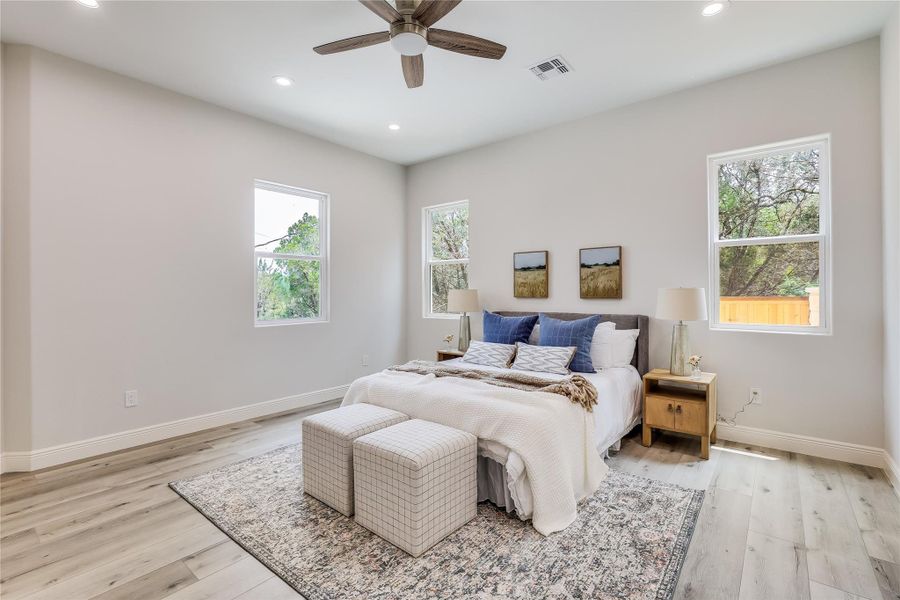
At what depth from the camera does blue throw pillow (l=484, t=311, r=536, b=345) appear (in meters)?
4.03

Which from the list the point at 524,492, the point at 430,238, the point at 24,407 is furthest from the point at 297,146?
the point at 524,492

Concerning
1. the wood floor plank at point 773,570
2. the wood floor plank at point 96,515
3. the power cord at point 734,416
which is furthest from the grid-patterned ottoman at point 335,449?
the power cord at point 734,416

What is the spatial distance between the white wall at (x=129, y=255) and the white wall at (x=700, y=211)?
213 centimetres

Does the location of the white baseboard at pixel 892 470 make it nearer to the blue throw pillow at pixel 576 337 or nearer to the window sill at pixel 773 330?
the window sill at pixel 773 330

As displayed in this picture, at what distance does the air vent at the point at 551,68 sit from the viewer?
3043mm

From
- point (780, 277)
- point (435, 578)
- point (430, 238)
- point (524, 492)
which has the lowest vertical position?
point (435, 578)

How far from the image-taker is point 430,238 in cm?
552

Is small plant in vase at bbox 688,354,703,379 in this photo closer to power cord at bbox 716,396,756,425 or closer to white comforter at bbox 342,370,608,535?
power cord at bbox 716,396,756,425

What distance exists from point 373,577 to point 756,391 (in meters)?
3.09

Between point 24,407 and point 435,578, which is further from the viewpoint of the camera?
point 24,407

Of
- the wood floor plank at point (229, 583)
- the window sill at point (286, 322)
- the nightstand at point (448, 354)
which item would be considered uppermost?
the window sill at point (286, 322)

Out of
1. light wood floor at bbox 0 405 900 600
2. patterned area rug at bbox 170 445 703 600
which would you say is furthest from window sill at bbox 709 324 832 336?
patterned area rug at bbox 170 445 703 600

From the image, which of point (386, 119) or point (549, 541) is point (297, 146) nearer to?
point (386, 119)

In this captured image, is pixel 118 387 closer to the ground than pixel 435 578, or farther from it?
farther from it
